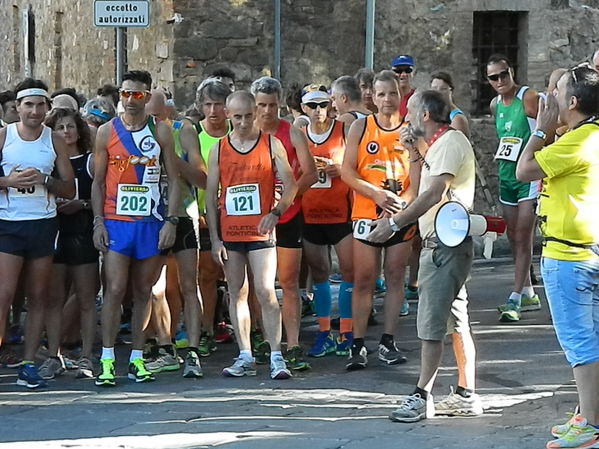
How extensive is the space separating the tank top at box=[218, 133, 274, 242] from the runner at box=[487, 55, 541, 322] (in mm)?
2548

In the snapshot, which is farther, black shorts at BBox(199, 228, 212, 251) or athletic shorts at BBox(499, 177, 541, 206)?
athletic shorts at BBox(499, 177, 541, 206)

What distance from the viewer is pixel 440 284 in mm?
7316

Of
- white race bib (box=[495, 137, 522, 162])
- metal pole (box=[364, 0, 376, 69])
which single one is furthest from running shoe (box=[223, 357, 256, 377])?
→ metal pole (box=[364, 0, 376, 69])

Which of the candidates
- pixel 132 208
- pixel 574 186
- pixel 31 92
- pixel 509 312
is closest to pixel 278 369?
pixel 132 208

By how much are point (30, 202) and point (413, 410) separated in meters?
2.99

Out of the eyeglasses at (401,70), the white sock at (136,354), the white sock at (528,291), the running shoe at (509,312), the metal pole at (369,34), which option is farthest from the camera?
the metal pole at (369,34)

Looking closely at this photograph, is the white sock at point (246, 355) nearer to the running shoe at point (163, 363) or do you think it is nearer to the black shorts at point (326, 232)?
the running shoe at point (163, 363)

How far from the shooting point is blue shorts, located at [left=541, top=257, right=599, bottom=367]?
21.8ft

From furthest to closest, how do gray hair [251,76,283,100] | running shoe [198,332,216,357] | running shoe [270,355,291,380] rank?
running shoe [198,332,216,357]
gray hair [251,76,283,100]
running shoe [270,355,291,380]

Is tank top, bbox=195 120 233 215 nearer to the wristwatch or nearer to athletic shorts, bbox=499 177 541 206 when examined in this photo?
the wristwatch

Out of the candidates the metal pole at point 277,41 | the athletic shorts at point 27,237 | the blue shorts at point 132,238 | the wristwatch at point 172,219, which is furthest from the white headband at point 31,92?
the metal pole at point 277,41

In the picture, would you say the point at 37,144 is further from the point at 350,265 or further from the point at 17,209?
the point at 350,265

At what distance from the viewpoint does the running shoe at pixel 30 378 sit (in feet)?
28.3

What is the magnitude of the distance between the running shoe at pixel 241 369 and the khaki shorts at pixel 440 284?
1.84m
